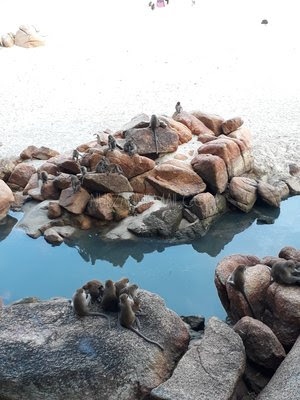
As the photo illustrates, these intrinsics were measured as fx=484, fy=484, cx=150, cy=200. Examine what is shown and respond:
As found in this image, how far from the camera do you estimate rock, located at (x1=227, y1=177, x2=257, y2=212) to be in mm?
14375

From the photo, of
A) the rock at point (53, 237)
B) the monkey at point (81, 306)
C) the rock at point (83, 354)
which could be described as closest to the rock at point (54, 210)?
the rock at point (53, 237)

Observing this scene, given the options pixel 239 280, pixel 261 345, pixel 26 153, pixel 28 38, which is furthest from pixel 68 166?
pixel 28 38

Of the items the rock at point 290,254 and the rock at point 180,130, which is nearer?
the rock at point 290,254

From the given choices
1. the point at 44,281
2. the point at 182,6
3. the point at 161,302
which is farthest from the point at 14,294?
the point at 182,6

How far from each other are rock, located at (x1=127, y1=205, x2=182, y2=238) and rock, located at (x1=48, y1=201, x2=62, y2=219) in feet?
7.02

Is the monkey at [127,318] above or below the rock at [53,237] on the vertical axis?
above

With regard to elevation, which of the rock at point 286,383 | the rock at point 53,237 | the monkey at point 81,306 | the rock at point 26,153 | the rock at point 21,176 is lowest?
the rock at point 53,237

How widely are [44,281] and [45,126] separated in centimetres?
961

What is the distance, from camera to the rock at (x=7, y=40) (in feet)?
97.6

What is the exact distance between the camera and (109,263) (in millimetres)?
13172

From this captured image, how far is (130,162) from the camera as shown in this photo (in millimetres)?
14555

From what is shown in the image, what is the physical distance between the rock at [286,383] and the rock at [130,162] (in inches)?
334

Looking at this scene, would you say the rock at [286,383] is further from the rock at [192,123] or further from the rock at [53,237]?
the rock at [192,123]

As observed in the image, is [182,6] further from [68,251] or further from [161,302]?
[161,302]
